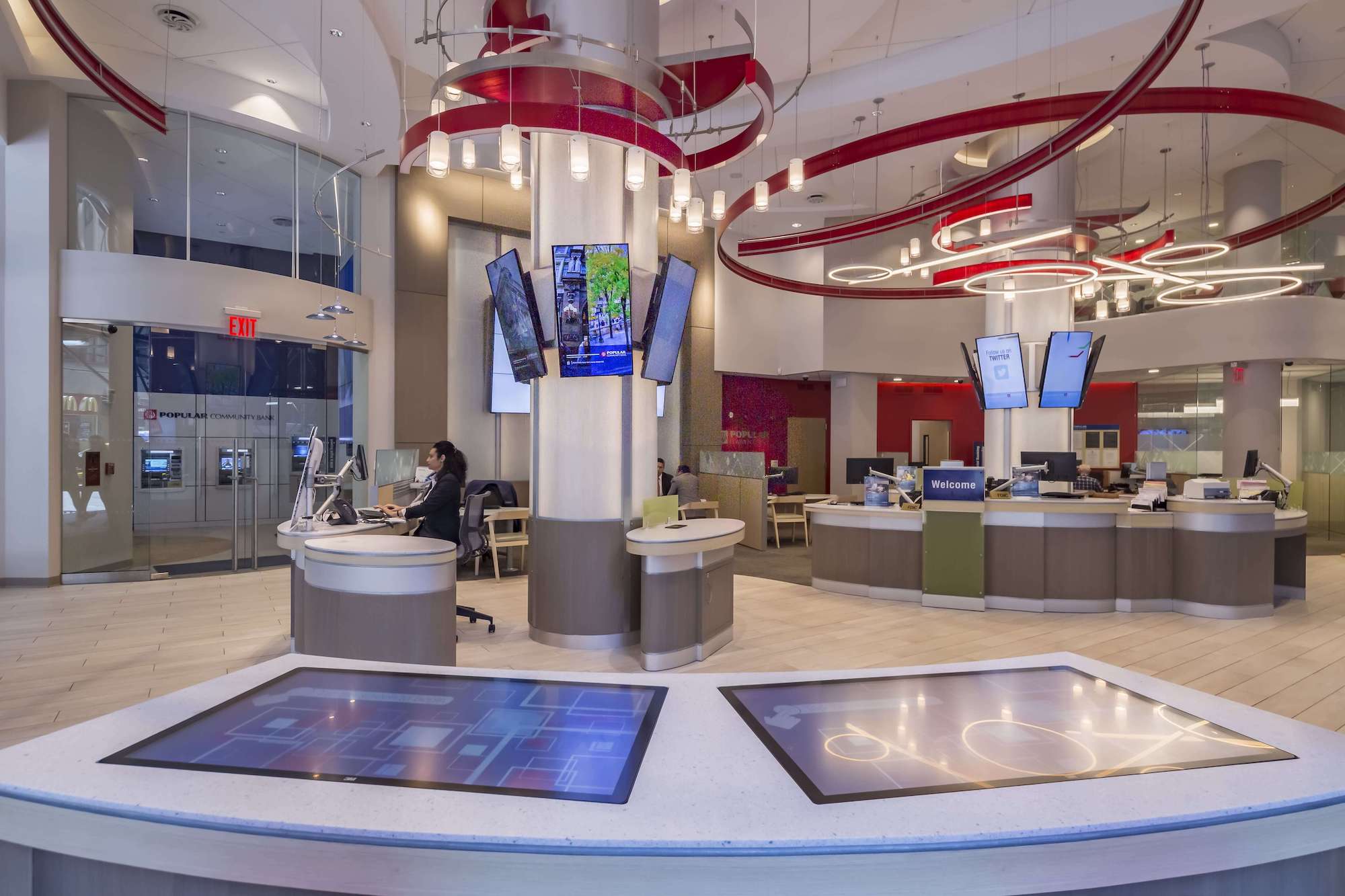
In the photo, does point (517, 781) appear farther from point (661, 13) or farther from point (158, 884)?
point (661, 13)

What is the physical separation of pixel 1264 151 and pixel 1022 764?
586 inches

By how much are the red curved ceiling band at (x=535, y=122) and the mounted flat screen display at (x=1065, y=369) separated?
7422mm

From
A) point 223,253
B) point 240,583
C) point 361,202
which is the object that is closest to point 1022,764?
point 240,583

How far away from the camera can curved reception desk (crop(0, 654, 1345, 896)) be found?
3.90 feet

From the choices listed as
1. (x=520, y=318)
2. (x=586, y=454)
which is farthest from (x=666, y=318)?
(x=586, y=454)

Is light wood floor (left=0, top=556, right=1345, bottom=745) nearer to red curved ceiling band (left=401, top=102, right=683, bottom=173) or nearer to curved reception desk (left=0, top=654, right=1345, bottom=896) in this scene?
curved reception desk (left=0, top=654, right=1345, bottom=896)

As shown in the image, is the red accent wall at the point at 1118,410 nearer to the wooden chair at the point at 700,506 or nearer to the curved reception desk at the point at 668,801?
the wooden chair at the point at 700,506

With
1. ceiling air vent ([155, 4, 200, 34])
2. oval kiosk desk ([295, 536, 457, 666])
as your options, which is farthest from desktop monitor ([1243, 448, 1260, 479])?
ceiling air vent ([155, 4, 200, 34])

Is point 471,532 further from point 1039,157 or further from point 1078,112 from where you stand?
point 1078,112

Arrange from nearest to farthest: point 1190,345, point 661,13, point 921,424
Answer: point 661,13, point 1190,345, point 921,424

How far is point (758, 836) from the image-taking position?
1.19 m

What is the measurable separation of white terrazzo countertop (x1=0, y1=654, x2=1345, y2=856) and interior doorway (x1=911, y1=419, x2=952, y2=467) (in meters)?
16.8

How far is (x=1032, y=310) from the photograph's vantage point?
35.2 ft

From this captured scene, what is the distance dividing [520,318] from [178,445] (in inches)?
229
